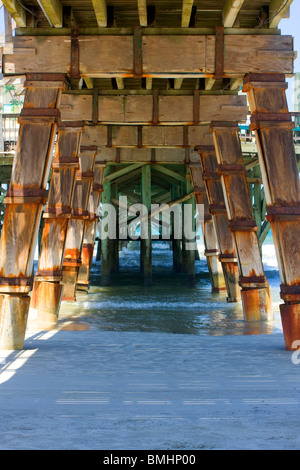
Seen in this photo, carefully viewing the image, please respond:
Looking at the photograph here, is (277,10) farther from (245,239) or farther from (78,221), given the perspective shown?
(78,221)

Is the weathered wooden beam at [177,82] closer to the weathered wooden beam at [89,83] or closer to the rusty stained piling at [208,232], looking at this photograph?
the weathered wooden beam at [89,83]

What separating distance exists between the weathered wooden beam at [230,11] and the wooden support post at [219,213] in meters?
4.86

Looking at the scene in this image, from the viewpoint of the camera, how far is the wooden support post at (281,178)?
603 centimetres

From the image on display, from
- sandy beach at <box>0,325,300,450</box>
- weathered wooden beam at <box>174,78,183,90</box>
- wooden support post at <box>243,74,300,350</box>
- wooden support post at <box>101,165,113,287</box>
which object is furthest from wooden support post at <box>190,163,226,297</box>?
sandy beach at <box>0,325,300,450</box>

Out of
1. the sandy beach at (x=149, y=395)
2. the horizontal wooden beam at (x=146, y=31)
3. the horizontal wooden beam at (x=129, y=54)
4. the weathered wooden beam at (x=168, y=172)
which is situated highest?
the weathered wooden beam at (x=168, y=172)

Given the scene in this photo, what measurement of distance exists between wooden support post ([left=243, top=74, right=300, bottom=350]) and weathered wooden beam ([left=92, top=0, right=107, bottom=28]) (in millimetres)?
1776

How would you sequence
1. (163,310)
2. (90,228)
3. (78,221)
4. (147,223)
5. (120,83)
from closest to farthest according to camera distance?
(120,83), (163,310), (78,221), (90,228), (147,223)

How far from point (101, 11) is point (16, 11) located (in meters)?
0.95

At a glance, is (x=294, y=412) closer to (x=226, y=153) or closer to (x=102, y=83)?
(x=226, y=153)

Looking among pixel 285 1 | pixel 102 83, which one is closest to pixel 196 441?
pixel 285 1

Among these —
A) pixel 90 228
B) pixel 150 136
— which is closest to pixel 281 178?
pixel 150 136

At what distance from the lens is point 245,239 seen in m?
9.01

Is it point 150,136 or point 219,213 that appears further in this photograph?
point 150,136

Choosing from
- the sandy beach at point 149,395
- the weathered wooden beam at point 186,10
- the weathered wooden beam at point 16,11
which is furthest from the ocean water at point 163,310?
the weathered wooden beam at point 16,11
